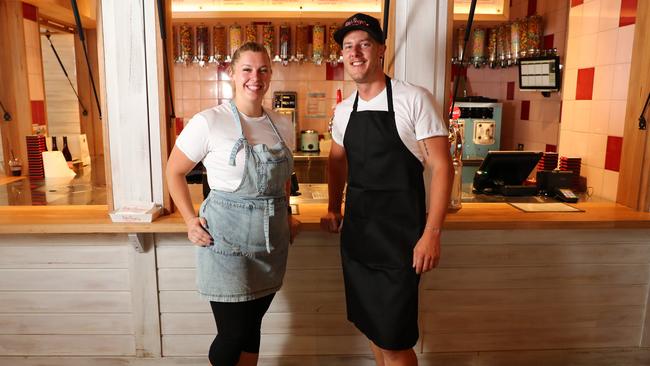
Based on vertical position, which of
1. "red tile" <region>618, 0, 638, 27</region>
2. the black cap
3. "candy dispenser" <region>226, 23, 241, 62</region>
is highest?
"candy dispenser" <region>226, 23, 241, 62</region>

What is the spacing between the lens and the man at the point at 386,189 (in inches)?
67.1

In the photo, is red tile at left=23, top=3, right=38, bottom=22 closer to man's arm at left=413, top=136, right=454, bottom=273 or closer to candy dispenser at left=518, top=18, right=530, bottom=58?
man's arm at left=413, top=136, right=454, bottom=273

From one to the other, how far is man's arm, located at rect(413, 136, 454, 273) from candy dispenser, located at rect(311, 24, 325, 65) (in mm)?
3159

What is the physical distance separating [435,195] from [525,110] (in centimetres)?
333

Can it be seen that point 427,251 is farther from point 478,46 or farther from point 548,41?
point 478,46

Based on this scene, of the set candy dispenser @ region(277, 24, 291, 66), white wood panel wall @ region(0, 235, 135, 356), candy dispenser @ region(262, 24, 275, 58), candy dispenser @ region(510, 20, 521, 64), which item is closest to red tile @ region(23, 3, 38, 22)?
candy dispenser @ region(262, 24, 275, 58)

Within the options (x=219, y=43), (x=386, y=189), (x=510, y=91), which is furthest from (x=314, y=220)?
(x=510, y=91)

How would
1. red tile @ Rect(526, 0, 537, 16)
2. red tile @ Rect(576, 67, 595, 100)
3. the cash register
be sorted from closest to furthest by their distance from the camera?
1. the cash register
2. red tile @ Rect(576, 67, 595, 100)
3. red tile @ Rect(526, 0, 537, 16)

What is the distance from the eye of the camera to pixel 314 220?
7.29 ft

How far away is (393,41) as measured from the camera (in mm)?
2223

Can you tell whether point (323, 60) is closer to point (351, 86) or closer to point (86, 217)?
point (351, 86)

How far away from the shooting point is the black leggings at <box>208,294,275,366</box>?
5.87 ft

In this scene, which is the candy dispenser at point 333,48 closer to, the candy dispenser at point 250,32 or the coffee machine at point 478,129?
the candy dispenser at point 250,32

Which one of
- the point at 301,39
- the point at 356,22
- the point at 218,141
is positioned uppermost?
the point at 301,39
